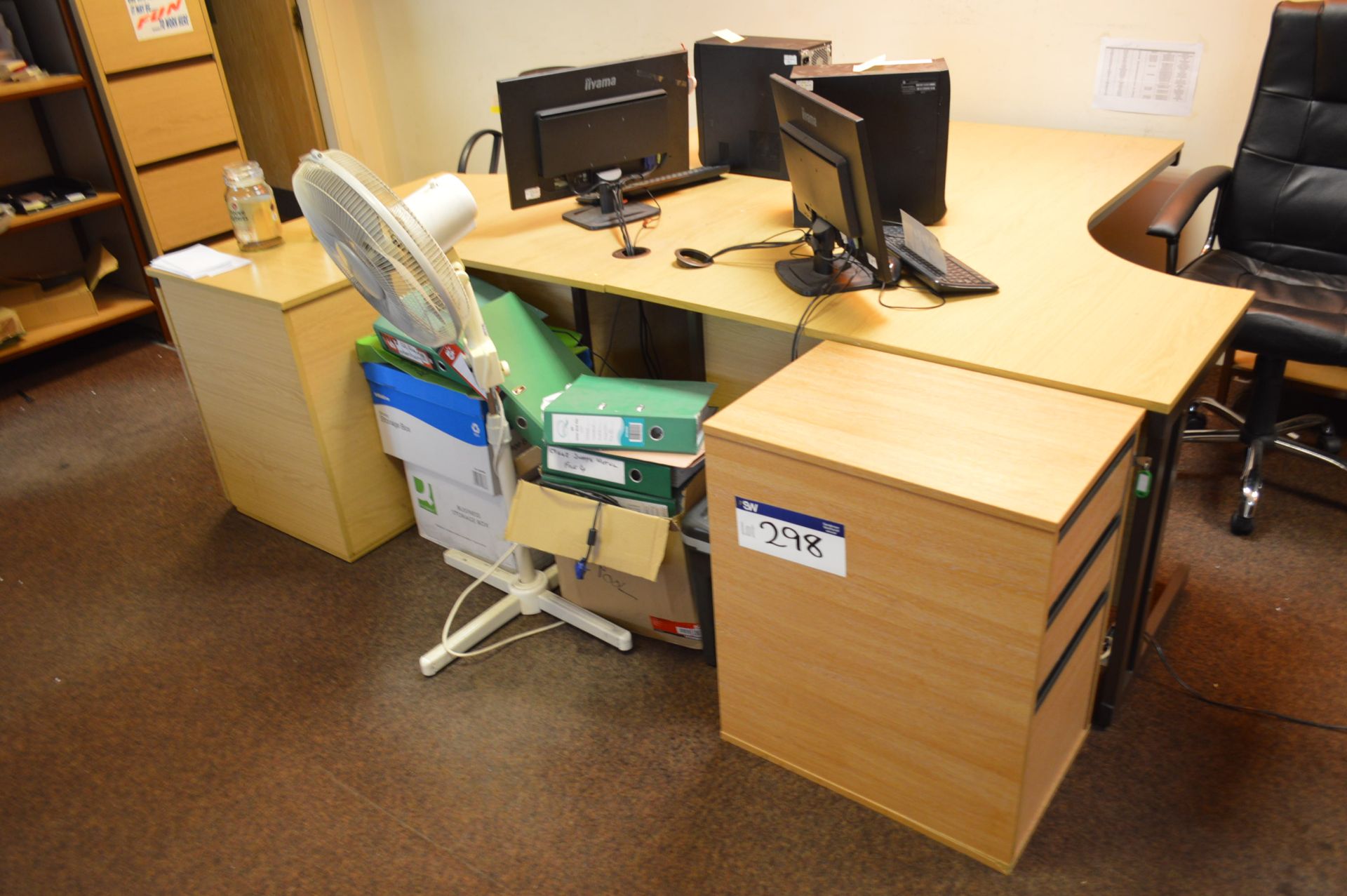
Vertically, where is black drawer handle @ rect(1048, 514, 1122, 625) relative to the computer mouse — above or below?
below

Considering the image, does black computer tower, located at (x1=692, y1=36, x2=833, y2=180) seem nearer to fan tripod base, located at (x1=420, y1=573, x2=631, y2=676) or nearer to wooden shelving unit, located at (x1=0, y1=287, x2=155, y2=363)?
fan tripod base, located at (x1=420, y1=573, x2=631, y2=676)

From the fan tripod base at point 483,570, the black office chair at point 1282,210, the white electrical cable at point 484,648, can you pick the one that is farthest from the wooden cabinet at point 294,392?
the black office chair at point 1282,210

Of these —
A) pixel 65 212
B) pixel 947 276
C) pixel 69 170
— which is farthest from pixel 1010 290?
pixel 69 170

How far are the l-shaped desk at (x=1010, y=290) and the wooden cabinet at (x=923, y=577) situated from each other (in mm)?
65

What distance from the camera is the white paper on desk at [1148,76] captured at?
110 inches

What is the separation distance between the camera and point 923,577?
1480 millimetres

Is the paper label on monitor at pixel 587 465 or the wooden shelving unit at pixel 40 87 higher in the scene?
the wooden shelving unit at pixel 40 87

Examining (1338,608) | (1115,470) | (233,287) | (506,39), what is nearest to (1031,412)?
(1115,470)

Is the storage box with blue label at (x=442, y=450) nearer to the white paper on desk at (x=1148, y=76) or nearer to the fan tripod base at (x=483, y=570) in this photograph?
the fan tripod base at (x=483, y=570)

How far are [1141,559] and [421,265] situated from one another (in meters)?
1.34

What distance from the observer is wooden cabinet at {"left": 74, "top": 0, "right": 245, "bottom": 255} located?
354 centimetres

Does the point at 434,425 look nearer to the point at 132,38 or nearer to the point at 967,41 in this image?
the point at 967,41

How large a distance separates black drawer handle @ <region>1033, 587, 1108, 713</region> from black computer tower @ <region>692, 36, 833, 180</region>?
4.95 feet

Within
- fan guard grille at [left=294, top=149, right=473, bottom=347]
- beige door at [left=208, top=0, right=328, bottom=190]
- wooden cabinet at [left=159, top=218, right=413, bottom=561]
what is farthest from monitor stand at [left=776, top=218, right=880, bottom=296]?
beige door at [left=208, top=0, right=328, bottom=190]
